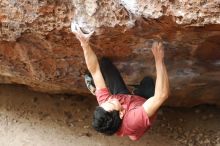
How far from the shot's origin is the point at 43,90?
4.03 meters

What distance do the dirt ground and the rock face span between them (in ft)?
0.94

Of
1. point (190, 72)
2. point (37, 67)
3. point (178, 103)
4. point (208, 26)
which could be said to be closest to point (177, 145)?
point (178, 103)


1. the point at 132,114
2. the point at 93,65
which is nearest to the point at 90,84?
the point at 93,65

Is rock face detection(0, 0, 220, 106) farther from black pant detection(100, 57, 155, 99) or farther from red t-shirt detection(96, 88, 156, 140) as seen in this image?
red t-shirt detection(96, 88, 156, 140)

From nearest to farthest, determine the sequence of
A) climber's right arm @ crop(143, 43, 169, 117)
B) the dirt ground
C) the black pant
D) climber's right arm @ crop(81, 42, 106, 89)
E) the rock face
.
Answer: the rock face < climber's right arm @ crop(143, 43, 169, 117) < climber's right arm @ crop(81, 42, 106, 89) < the black pant < the dirt ground

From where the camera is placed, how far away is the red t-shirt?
9.02 feet

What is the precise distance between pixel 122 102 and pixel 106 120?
0.81ft

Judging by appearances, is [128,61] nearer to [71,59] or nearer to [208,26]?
[71,59]

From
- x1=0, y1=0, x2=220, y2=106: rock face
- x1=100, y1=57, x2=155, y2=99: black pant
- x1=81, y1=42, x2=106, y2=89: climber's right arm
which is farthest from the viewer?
x1=100, y1=57, x2=155, y2=99: black pant

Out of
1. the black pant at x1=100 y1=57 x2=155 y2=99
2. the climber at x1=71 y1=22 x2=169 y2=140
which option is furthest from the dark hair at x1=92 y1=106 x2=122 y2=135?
the black pant at x1=100 y1=57 x2=155 y2=99

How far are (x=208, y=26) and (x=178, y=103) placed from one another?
59.2 inches

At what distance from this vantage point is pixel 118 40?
292 centimetres

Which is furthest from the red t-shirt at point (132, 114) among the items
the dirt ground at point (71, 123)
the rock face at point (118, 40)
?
the dirt ground at point (71, 123)

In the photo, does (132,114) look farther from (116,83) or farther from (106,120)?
(116,83)
